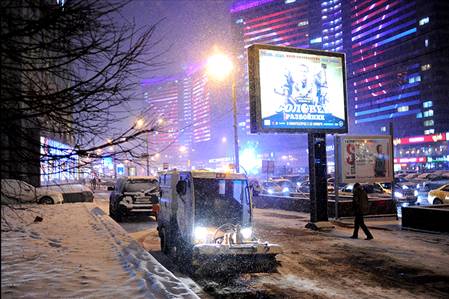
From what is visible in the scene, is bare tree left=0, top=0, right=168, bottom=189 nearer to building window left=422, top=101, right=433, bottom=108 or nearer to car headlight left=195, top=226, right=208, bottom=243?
car headlight left=195, top=226, right=208, bottom=243

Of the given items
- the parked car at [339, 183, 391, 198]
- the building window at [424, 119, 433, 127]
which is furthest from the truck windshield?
the building window at [424, 119, 433, 127]

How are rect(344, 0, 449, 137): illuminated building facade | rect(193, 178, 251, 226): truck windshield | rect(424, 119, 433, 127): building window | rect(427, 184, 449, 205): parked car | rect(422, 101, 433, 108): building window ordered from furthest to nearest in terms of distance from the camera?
rect(422, 101, 433, 108): building window < rect(424, 119, 433, 127): building window < rect(344, 0, 449, 137): illuminated building facade < rect(427, 184, 449, 205): parked car < rect(193, 178, 251, 226): truck windshield

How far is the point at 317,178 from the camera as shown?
16.6 meters

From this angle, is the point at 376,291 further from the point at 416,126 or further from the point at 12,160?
the point at 416,126

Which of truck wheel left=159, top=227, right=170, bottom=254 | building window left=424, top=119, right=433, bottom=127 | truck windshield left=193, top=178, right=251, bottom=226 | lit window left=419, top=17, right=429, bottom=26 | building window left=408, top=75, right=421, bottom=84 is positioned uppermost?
lit window left=419, top=17, right=429, bottom=26

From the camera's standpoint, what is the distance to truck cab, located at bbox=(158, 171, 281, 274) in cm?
880

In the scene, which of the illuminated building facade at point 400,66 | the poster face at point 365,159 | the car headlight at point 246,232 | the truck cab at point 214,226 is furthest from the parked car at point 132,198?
the illuminated building facade at point 400,66

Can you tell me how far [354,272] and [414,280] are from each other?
1.24 meters

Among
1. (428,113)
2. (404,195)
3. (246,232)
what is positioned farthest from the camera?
(428,113)

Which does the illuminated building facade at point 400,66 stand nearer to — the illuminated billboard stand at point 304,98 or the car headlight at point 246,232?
the illuminated billboard stand at point 304,98

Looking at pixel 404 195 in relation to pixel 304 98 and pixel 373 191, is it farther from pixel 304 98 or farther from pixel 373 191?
pixel 304 98

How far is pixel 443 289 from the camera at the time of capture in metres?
7.30

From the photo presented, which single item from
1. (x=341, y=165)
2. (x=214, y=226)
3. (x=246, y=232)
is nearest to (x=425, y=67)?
(x=341, y=165)

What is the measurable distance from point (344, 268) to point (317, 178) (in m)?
7.65
